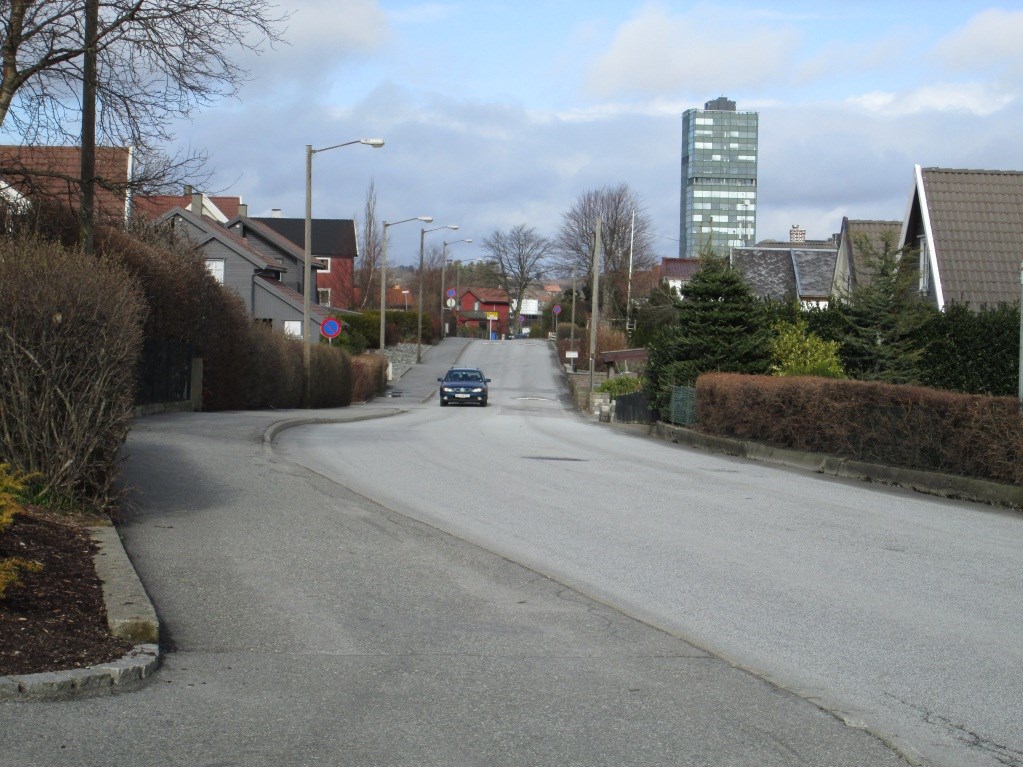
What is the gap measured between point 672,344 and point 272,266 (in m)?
35.7

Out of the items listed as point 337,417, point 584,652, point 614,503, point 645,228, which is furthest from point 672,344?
point 645,228

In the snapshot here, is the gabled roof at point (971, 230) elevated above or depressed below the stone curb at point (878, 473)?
above

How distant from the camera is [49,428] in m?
9.36

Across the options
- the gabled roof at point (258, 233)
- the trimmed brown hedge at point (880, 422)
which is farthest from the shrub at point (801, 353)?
the gabled roof at point (258, 233)

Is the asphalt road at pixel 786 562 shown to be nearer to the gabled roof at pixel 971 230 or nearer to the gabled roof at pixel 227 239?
the gabled roof at pixel 971 230

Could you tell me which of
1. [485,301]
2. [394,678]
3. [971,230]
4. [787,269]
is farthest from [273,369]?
[485,301]

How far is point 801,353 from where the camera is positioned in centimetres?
2797

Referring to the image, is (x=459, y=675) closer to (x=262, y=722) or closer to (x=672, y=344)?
(x=262, y=722)

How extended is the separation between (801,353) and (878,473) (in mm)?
10725

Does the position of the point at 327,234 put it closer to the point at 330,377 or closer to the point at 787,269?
the point at 787,269

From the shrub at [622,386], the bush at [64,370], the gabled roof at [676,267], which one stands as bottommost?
the shrub at [622,386]

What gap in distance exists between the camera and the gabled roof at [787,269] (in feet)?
182

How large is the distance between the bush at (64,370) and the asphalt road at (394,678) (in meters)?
0.88

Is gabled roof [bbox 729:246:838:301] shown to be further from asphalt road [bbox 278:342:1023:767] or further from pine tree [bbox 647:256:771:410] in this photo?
asphalt road [bbox 278:342:1023:767]
